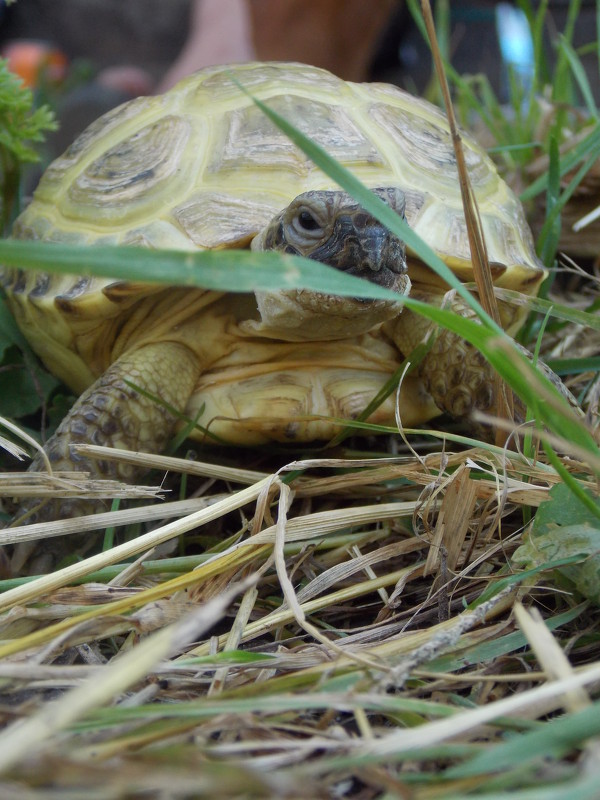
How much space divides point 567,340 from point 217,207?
112 cm

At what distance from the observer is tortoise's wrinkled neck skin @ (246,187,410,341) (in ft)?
4.60

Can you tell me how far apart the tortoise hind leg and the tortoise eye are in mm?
519

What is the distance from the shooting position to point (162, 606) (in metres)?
1.14

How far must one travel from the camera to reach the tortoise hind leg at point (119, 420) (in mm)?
1624

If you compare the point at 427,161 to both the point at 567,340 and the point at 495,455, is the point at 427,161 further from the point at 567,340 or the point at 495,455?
the point at 495,455

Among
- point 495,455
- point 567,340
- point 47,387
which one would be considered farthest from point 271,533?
point 567,340

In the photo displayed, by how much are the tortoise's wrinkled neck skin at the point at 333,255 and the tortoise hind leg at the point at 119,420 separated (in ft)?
0.92

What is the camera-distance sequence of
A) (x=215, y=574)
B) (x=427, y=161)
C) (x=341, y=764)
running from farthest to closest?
(x=427, y=161) → (x=215, y=574) → (x=341, y=764)

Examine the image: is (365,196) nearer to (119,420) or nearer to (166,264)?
(166,264)

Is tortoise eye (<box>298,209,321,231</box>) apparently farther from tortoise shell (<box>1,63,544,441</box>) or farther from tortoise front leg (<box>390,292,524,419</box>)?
tortoise front leg (<box>390,292,524,419</box>)

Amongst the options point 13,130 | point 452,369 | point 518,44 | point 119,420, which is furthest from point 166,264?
point 518,44

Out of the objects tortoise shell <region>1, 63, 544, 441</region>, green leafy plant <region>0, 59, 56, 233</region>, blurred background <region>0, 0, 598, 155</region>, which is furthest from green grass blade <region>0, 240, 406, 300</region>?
blurred background <region>0, 0, 598, 155</region>

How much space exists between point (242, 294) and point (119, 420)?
1.52ft

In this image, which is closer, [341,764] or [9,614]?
[341,764]
